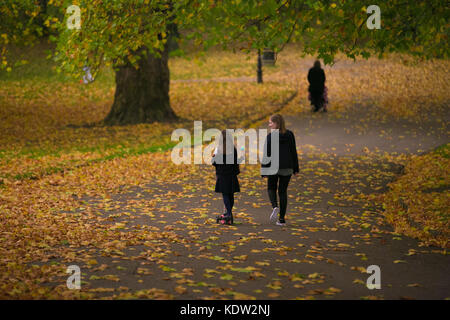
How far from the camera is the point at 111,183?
13180 millimetres

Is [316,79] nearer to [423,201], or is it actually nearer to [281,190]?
[423,201]

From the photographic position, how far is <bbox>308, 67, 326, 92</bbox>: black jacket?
23438mm

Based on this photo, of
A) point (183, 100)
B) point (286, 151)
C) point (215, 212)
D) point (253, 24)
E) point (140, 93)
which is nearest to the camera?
point (286, 151)

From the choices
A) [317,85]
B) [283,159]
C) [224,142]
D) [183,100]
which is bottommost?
[283,159]

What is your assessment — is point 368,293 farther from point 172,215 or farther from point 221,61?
point 221,61

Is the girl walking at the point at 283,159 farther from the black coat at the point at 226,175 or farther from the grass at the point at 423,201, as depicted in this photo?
the grass at the point at 423,201

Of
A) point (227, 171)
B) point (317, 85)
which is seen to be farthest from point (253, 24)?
point (317, 85)

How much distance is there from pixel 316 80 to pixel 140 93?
6581mm

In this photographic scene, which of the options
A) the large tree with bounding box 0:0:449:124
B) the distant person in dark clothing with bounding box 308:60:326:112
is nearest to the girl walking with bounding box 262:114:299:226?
the large tree with bounding box 0:0:449:124

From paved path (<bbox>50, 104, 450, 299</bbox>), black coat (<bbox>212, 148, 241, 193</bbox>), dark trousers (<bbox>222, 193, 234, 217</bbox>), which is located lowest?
paved path (<bbox>50, 104, 450, 299</bbox>)

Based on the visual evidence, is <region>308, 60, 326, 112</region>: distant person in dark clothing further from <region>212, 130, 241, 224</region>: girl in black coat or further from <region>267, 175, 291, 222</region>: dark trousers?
<region>212, 130, 241, 224</region>: girl in black coat

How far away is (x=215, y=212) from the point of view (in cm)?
1068

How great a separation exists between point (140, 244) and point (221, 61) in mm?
35096
